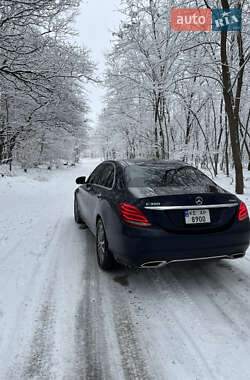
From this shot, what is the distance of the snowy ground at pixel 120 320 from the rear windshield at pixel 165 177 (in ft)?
4.16

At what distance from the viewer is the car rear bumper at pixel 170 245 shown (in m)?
2.86

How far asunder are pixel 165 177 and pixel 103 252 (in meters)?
1.42

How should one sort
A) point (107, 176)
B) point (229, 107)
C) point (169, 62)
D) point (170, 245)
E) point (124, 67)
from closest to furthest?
Result: point (170, 245)
point (107, 176)
point (229, 107)
point (169, 62)
point (124, 67)

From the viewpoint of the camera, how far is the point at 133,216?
9.74 feet

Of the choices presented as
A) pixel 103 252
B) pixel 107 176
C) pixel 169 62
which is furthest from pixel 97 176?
pixel 169 62

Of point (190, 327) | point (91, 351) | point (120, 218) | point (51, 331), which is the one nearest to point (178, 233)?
point (120, 218)

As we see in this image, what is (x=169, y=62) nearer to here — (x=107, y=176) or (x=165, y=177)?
(x=107, y=176)

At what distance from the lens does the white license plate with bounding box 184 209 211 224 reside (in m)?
2.95

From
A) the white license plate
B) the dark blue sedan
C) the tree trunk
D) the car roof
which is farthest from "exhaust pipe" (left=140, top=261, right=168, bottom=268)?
the tree trunk

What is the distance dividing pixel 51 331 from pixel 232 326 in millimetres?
1737

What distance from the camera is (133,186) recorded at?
11.1 feet

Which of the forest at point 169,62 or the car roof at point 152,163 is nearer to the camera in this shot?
the car roof at point 152,163

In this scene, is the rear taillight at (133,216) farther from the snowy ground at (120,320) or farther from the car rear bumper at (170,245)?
the snowy ground at (120,320)

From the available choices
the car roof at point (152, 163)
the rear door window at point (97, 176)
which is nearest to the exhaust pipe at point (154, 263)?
the car roof at point (152, 163)
